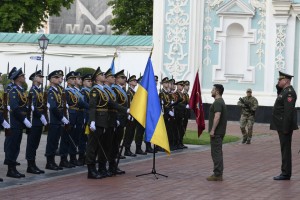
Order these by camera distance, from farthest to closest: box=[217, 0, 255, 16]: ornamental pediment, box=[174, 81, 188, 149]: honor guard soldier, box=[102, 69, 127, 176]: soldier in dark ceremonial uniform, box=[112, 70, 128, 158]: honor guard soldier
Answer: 1. box=[217, 0, 255, 16]: ornamental pediment
2. box=[174, 81, 188, 149]: honor guard soldier
3. box=[112, 70, 128, 158]: honor guard soldier
4. box=[102, 69, 127, 176]: soldier in dark ceremonial uniform

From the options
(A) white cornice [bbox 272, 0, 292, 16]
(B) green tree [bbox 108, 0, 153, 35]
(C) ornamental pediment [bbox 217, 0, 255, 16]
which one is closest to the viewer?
(A) white cornice [bbox 272, 0, 292, 16]

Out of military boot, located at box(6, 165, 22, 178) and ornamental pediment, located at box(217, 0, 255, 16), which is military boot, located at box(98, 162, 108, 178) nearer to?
military boot, located at box(6, 165, 22, 178)

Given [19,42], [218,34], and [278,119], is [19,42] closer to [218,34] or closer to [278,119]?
[218,34]

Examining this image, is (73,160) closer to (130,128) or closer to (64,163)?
(64,163)

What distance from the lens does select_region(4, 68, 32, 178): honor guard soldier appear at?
16688mm

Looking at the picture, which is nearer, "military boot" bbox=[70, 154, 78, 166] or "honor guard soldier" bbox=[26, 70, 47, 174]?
"honor guard soldier" bbox=[26, 70, 47, 174]

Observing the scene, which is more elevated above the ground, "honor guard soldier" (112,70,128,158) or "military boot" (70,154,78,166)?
"honor guard soldier" (112,70,128,158)

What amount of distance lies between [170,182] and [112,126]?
1.74 metres

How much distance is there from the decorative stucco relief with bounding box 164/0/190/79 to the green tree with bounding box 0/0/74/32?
36.5ft

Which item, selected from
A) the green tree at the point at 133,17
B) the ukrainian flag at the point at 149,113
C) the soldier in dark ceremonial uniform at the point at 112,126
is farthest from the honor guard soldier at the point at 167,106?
the green tree at the point at 133,17

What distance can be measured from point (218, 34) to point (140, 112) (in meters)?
21.0

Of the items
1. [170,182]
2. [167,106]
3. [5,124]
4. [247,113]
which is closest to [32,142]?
[5,124]

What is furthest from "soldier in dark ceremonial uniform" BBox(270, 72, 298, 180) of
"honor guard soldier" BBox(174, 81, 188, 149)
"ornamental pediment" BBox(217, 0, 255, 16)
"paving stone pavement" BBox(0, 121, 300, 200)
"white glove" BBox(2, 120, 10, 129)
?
"ornamental pediment" BBox(217, 0, 255, 16)

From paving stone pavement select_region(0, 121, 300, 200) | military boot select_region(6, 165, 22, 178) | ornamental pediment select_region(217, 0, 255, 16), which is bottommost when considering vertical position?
paving stone pavement select_region(0, 121, 300, 200)
